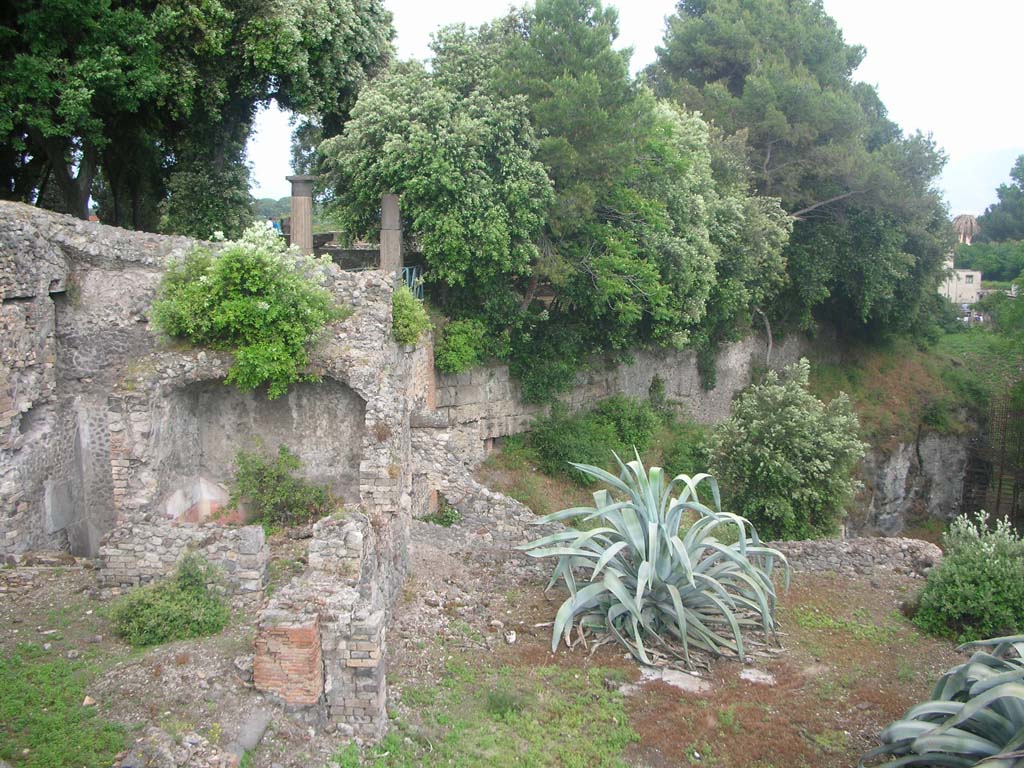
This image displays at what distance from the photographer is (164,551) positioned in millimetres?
9297

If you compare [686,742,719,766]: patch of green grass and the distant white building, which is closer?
[686,742,719,766]: patch of green grass

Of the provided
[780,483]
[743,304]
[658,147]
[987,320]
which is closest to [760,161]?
[743,304]

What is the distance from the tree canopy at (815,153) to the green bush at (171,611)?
21930 millimetres

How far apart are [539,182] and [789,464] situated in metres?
7.28

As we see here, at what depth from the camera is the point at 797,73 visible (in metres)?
28.5

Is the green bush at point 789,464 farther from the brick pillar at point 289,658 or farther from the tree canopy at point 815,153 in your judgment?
the tree canopy at point 815,153

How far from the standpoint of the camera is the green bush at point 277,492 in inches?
466

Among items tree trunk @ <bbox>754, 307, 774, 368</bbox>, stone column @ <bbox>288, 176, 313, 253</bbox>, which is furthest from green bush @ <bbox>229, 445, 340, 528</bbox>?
tree trunk @ <bbox>754, 307, 774, 368</bbox>

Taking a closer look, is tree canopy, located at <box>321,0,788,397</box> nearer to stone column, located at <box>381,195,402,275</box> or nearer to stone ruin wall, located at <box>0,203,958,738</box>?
stone column, located at <box>381,195,402,275</box>

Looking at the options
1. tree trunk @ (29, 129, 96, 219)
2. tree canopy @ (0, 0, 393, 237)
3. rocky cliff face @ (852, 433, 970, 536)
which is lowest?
rocky cliff face @ (852, 433, 970, 536)

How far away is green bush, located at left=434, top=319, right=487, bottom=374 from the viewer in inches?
693

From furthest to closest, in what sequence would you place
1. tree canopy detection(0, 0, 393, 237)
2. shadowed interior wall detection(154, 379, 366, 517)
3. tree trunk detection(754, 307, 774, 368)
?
tree trunk detection(754, 307, 774, 368), tree canopy detection(0, 0, 393, 237), shadowed interior wall detection(154, 379, 366, 517)

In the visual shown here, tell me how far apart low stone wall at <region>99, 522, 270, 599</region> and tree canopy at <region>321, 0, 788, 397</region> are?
27.9ft

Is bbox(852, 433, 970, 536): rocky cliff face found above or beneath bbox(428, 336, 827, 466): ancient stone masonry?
beneath
